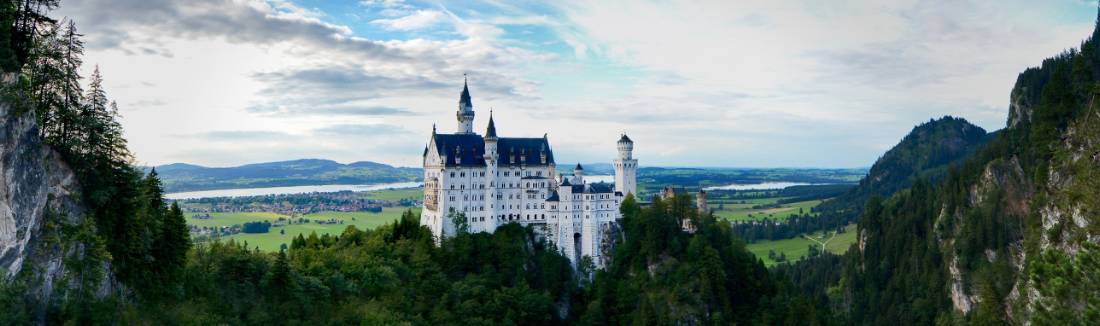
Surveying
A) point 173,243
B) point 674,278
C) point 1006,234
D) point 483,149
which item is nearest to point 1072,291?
point 674,278

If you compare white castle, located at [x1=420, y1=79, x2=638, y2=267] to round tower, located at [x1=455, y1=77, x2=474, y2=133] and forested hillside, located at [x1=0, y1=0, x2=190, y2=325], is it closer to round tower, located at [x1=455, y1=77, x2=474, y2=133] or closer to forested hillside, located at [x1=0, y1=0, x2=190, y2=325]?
round tower, located at [x1=455, y1=77, x2=474, y2=133]

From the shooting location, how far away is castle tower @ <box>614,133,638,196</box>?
102938mm

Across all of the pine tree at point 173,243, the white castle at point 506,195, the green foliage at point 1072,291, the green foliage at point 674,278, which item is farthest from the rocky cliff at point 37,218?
the green foliage at point 1072,291

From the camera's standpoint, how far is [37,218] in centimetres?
5031

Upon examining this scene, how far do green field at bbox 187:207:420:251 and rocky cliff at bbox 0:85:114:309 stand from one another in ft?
212

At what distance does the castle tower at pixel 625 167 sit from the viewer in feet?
338

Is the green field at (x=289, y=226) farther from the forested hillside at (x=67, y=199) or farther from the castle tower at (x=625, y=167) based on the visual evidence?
the forested hillside at (x=67, y=199)

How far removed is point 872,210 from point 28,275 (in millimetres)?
156228

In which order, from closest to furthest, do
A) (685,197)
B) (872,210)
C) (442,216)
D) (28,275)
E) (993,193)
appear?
1. (28,275)
2. (442,216)
3. (685,197)
4. (993,193)
5. (872,210)

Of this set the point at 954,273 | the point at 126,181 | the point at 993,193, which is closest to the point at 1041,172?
the point at 993,193

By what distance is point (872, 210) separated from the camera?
170m

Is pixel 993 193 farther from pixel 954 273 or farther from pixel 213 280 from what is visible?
pixel 213 280

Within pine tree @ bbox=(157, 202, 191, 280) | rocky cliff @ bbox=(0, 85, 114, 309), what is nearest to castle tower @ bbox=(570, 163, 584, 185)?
pine tree @ bbox=(157, 202, 191, 280)

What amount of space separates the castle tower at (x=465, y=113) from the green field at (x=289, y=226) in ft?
104
